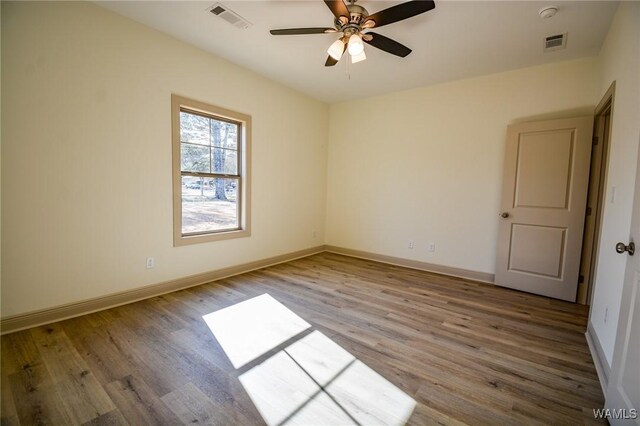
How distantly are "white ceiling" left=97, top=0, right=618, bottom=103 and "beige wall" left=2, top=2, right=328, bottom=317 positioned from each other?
366mm

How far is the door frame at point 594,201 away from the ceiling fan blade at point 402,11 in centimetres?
244

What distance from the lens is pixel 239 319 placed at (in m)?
2.52

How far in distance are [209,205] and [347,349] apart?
2517 millimetres

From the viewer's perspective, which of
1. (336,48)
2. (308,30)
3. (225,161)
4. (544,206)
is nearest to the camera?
(308,30)

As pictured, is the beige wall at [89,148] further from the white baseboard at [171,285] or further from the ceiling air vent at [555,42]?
the ceiling air vent at [555,42]

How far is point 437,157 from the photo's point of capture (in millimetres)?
4109

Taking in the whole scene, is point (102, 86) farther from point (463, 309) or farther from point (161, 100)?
point (463, 309)

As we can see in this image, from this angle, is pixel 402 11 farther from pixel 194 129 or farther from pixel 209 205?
pixel 209 205

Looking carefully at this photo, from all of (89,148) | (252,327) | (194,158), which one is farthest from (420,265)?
(89,148)

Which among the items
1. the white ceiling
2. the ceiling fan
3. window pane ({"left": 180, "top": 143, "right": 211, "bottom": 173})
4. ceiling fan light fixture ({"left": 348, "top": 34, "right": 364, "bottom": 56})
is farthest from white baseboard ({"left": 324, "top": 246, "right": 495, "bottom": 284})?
ceiling fan light fixture ({"left": 348, "top": 34, "right": 364, "bottom": 56})

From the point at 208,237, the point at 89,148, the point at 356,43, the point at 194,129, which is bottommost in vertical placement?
the point at 208,237

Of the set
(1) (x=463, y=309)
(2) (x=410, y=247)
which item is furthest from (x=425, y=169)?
(1) (x=463, y=309)

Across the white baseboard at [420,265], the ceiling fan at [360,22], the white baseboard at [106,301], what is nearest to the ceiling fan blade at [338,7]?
the ceiling fan at [360,22]

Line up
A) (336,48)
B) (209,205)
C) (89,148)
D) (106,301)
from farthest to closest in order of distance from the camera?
(209,205) < (106,301) < (89,148) < (336,48)
